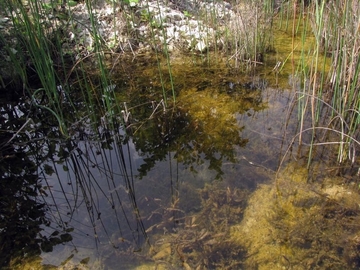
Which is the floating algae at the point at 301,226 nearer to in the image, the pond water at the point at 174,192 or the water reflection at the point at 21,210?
the pond water at the point at 174,192

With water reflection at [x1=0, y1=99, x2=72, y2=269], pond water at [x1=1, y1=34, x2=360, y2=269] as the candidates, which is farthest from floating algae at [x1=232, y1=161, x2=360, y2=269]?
water reflection at [x1=0, y1=99, x2=72, y2=269]

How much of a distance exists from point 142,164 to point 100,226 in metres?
0.49

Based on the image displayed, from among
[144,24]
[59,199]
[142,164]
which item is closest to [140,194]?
[142,164]

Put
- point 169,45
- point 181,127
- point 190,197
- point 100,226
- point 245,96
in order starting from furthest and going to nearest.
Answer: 1. point 169,45
2. point 245,96
3. point 181,127
4. point 190,197
5. point 100,226

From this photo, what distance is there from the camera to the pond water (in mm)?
1411

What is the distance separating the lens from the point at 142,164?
1.96m

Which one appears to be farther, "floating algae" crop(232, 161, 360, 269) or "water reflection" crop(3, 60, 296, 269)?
"water reflection" crop(3, 60, 296, 269)

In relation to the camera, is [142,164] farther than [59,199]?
Yes

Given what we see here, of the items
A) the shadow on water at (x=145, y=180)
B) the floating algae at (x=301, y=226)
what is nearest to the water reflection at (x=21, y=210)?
the shadow on water at (x=145, y=180)

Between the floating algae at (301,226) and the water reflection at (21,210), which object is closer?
the floating algae at (301,226)

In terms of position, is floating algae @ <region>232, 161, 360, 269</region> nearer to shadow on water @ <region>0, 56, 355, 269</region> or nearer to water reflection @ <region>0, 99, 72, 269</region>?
shadow on water @ <region>0, 56, 355, 269</region>

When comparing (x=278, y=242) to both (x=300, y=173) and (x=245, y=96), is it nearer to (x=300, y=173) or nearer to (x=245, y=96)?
(x=300, y=173)

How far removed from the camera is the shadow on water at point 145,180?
1.44 m

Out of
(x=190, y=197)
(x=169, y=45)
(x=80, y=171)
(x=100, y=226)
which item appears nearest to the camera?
(x=100, y=226)
